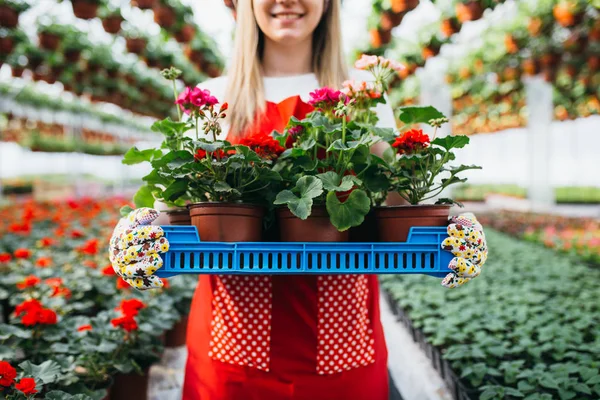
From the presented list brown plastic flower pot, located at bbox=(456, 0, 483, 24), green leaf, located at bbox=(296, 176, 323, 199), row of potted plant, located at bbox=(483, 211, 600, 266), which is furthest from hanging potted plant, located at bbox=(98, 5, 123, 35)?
row of potted plant, located at bbox=(483, 211, 600, 266)

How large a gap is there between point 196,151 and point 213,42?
18.5 ft

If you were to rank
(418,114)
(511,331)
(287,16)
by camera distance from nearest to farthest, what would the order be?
(418,114) → (287,16) → (511,331)

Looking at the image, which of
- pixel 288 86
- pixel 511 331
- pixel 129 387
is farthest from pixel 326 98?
pixel 511 331

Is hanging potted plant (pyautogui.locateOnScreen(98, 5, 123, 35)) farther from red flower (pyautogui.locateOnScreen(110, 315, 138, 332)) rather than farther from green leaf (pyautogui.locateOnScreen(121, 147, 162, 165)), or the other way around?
green leaf (pyautogui.locateOnScreen(121, 147, 162, 165))

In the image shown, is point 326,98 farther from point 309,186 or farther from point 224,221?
point 224,221

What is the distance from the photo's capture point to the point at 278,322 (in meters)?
1.12

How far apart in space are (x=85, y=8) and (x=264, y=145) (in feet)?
12.0

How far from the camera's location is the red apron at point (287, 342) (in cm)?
110

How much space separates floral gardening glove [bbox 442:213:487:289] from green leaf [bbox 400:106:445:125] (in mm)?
288

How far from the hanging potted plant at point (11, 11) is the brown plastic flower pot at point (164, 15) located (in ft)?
4.36

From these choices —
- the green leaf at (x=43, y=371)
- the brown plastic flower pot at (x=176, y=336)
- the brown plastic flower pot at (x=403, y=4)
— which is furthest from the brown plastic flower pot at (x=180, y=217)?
the brown plastic flower pot at (x=403, y=4)

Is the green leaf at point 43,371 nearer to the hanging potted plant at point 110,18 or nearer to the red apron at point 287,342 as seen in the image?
the red apron at point 287,342

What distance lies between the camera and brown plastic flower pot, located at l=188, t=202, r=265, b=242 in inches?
35.0

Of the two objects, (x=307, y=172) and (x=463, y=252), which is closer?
(x=463, y=252)
